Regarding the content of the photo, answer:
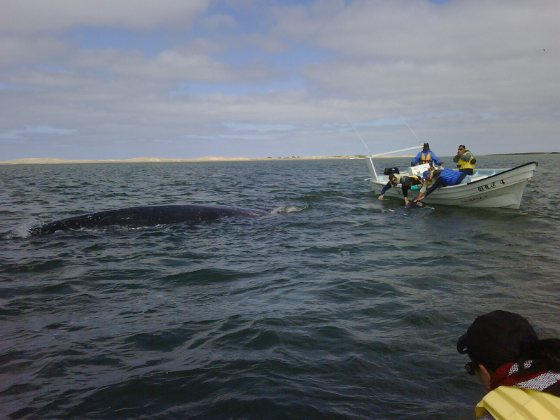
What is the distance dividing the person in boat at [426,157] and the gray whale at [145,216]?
10021 millimetres

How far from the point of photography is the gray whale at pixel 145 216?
1246 cm

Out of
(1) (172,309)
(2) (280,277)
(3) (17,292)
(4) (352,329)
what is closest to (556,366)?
(4) (352,329)

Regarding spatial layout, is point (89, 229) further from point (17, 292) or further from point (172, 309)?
point (172, 309)

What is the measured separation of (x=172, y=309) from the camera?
6.39 metres

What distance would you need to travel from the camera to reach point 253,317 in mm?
6004

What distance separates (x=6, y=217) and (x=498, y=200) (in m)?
17.5

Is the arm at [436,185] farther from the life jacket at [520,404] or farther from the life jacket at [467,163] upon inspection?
the life jacket at [520,404]

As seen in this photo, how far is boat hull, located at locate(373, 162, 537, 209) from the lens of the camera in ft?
52.9

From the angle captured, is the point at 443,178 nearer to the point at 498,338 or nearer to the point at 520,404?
→ the point at 498,338

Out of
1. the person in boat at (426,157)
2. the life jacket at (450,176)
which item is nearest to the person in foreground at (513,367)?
the life jacket at (450,176)

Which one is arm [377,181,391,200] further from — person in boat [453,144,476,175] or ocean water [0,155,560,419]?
ocean water [0,155,560,419]

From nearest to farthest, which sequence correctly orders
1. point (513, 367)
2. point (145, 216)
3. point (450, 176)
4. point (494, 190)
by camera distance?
point (513, 367)
point (145, 216)
point (494, 190)
point (450, 176)

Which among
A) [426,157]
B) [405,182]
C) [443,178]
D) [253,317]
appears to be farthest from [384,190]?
[253,317]

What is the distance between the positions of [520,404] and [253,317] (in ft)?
13.9
